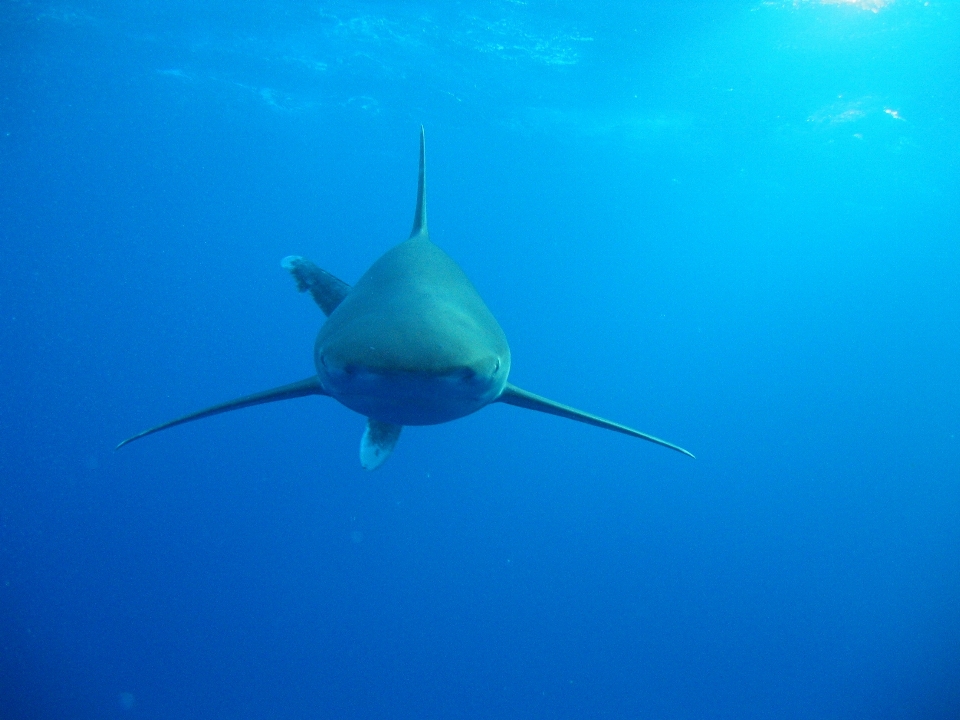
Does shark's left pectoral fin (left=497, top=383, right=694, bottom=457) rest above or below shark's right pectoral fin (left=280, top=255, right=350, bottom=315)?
below

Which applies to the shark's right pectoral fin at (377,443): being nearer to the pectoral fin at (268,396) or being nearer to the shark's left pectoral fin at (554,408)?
the pectoral fin at (268,396)

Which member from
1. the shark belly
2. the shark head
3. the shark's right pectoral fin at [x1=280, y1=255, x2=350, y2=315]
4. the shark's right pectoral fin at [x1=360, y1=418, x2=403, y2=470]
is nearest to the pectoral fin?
the shark head

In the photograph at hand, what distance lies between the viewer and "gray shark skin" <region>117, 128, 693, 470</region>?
8.06 ft

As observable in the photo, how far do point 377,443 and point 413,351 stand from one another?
2328 millimetres

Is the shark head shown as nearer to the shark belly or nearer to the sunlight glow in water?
the shark belly

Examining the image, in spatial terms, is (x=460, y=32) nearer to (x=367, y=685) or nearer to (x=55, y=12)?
(x=55, y=12)

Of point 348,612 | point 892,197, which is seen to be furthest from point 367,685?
point 892,197

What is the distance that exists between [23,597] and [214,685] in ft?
23.0

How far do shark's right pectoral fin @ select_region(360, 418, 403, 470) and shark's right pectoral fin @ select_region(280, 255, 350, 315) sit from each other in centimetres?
110

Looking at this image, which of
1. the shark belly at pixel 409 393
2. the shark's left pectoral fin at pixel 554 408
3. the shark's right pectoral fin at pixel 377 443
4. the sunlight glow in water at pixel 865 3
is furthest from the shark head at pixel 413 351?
the sunlight glow in water at pixel 865 3

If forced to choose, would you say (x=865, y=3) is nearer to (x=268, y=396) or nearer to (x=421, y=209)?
(x=421, y=209)

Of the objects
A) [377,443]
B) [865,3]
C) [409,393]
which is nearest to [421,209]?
[377,443]

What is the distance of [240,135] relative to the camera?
90.0 feet

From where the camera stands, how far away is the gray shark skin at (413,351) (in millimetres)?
2457
